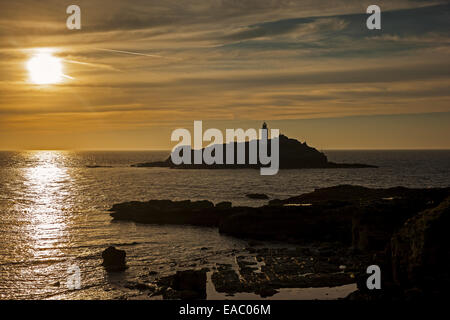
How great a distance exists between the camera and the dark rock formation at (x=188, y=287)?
24234mm

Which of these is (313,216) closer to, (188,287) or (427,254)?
(188,287)

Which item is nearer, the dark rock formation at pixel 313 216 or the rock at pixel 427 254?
the rock at pixel 427 254

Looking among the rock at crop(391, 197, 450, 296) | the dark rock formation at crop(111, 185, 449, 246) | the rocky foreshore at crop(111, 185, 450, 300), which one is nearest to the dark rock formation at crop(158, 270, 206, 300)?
the rocky foreshore at crop(111, 185, 450, 300)

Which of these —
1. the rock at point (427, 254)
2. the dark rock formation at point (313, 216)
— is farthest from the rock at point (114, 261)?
the rock at point (427, 254)

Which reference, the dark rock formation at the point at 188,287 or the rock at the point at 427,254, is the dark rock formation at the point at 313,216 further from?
the dark rock formation at the point at 188,287


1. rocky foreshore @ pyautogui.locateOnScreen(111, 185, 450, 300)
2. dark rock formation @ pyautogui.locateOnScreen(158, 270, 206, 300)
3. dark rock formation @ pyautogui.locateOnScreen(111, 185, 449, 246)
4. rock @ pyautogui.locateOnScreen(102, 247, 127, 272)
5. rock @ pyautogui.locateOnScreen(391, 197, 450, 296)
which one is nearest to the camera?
rock @ pyautogui.locateOnScreen(391, 197, 450, 296)

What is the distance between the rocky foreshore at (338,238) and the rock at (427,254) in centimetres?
4

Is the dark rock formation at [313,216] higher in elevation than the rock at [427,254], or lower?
lower

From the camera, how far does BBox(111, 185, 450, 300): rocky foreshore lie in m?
20.2

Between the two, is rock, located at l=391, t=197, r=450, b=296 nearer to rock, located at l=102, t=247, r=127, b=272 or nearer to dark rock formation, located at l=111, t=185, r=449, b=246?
dark rock formation, located at l=111, t=185, r=449, b=246

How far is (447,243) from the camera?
19.9 meters

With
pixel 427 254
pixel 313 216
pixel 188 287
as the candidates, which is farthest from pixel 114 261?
pixel 313 216

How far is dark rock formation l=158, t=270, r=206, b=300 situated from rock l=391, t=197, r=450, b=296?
10.4 m

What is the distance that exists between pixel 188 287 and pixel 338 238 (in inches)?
889
